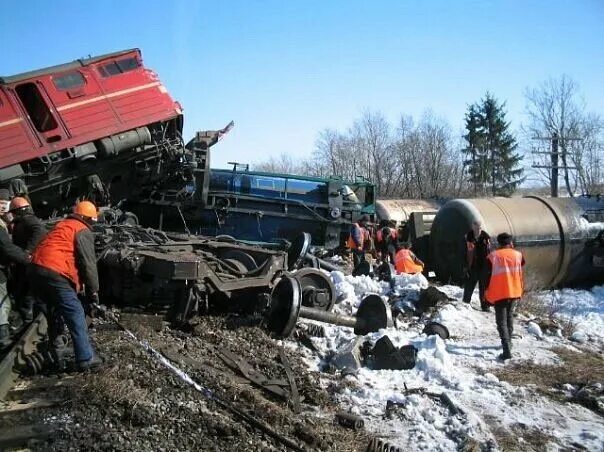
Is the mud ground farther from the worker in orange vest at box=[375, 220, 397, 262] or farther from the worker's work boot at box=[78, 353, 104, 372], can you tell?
the worker in orange vest at box=[375, 220, 397, 262]

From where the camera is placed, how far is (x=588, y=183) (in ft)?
133

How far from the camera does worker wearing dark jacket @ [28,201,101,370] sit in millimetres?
4477

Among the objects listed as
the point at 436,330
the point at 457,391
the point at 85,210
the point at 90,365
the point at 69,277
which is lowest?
the point at 457,391

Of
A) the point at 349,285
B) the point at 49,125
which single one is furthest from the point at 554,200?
the point at 49,125

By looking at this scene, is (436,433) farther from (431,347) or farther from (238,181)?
(238,181)

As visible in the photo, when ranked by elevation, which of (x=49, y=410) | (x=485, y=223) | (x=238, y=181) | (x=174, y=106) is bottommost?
(x=49, y=410)

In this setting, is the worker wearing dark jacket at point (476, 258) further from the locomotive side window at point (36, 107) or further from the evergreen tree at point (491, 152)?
the evergreen tree at point (491, 152)

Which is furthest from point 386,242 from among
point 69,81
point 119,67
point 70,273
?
point 70,273

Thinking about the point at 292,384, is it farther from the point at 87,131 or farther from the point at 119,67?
the point at 119,67

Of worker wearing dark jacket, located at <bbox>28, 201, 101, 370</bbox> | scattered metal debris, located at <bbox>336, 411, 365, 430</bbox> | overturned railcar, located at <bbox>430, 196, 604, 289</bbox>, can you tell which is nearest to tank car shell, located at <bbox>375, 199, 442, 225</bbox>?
overturned railcar, located at <bbox>430, 196, 604, 289</bbox>

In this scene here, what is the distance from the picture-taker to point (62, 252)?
14.9 ft

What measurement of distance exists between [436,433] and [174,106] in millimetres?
9291

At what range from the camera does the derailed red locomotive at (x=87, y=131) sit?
9.96m

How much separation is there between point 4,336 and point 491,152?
139 ft
